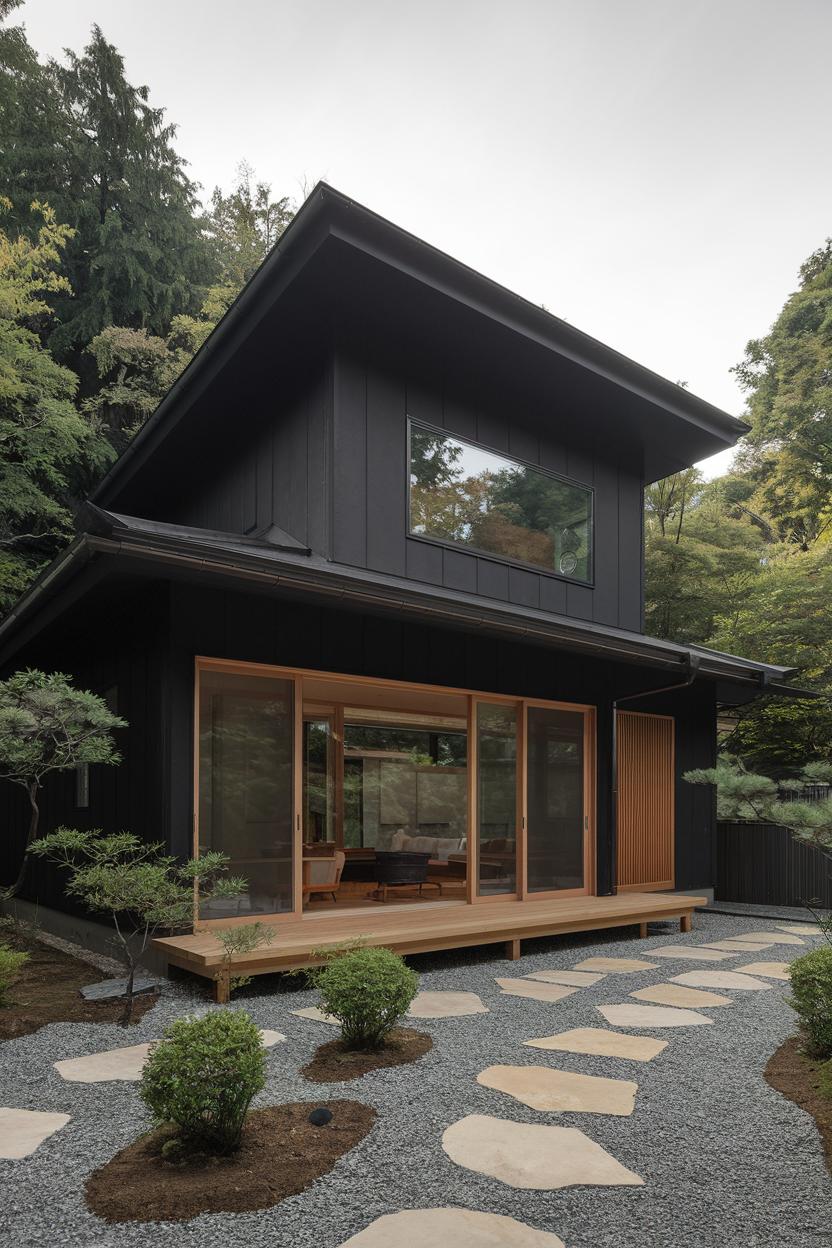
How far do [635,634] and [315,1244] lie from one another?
7.56 meters

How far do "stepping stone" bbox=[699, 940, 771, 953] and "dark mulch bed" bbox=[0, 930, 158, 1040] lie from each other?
473 cm

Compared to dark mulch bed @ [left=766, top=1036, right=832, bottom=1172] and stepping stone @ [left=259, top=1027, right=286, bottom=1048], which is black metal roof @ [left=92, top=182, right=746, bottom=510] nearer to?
stepping stone @ [left=259, top=1027, right=286, bottom=1048]

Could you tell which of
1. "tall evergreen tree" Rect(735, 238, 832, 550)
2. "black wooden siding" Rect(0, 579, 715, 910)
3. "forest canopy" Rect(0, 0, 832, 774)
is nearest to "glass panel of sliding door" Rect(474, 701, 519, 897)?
"black wooden siding" Rect(0, 579, 715, 910)

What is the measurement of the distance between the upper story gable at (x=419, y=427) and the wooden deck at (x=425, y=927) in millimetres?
2737

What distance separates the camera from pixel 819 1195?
2.59 metres

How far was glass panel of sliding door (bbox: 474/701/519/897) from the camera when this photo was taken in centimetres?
757

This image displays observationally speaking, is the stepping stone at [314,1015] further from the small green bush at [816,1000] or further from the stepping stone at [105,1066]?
the small green bush at [816,1000]

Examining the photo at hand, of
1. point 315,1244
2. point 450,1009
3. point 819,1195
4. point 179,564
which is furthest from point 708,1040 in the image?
point 179,564

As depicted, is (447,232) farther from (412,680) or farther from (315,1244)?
(315,1244)

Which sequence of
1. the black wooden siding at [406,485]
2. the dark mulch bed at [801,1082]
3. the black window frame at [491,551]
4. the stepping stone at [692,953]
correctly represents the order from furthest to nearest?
the black window frame at [491,551] → the black wooden siding at [406,485] → the stepping stone at [692,953] → the dark mulch bed at [801,1082]

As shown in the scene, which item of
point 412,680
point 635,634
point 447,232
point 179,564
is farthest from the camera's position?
point 447,232

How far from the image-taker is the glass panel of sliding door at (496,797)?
757 centimetres

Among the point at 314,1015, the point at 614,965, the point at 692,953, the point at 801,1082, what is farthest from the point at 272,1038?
the point at 692,953

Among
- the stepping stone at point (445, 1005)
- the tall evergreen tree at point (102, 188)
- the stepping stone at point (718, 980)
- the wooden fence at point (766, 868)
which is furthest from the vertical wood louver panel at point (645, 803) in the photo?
the tall evergreen tree at point (102, 188)
